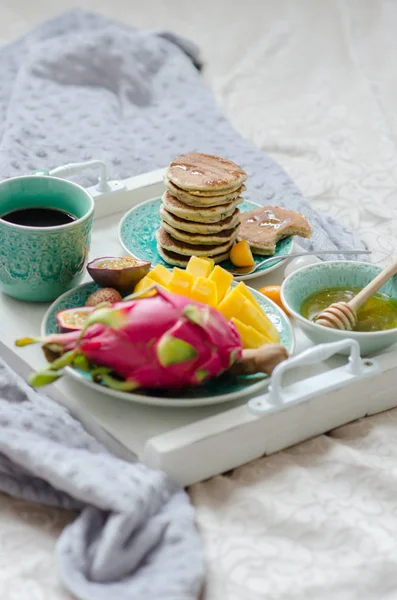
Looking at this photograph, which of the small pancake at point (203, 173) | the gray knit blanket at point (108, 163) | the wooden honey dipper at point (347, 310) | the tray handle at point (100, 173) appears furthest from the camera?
the tray handle at point (100, 173)

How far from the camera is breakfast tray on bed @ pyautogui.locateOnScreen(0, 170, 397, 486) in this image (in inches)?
35.0

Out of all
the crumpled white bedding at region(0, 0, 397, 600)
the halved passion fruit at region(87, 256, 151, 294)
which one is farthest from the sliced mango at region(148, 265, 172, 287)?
the crumpled white bedding at region(0, 0, 397, 600)

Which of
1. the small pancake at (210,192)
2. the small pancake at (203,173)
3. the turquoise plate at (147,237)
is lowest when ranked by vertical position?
the turquoise plate at (147,237)

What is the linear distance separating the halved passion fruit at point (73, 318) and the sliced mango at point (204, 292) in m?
0.11

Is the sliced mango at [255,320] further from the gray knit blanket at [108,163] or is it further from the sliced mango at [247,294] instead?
the gray knit blanket at [108,163]

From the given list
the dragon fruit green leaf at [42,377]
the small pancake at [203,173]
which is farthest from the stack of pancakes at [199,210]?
the dragon fruit green leaf at [42,377]

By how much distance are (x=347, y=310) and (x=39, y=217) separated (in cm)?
39

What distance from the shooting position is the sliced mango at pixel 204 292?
98 centimetres

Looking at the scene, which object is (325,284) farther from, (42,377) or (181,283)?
(42,377)

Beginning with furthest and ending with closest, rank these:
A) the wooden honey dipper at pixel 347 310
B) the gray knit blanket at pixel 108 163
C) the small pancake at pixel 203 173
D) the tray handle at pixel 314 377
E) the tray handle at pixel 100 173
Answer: the tray handle at pixel 100 173 → the small pancake at pixel 203 173 → the wooden honey dipper at pixel 347 310 → the tray handle at pixel 314 377 → the gray knit blanket at pixel 108 163

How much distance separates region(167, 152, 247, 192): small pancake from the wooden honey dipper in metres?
0.22

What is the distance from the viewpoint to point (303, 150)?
67.1 inches

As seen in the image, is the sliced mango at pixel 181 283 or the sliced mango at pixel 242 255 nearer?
the sliced mango at pixel 181 283

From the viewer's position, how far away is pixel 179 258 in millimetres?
1176
